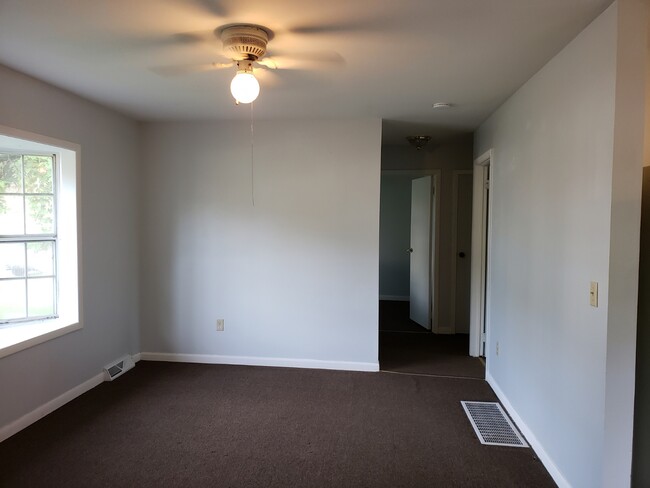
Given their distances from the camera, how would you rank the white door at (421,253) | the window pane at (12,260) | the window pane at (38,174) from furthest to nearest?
the white door at (421,253) < the window pane at (38,174) < the window pane at (12,260)

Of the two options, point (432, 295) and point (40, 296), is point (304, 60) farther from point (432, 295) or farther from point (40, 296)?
point (432, 295)

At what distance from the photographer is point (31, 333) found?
2967mm

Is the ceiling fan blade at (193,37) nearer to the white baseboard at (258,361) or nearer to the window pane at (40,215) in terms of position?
the window pane at (40,215)

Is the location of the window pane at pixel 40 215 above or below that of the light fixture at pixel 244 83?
below

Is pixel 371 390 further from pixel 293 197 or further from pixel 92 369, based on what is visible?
pixel 92 369

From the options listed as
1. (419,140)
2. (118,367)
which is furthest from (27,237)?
(419,140)

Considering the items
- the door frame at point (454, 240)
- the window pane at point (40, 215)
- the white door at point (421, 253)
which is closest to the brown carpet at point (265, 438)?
the window pane at point (40, 215)

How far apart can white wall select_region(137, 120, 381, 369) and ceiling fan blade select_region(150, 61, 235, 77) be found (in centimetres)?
138

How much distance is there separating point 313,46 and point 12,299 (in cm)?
285

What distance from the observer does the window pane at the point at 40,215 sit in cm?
321

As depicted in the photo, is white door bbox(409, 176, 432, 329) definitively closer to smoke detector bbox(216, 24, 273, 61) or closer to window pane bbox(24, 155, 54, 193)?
smoke detector bbox(216, 24, 273, 61)

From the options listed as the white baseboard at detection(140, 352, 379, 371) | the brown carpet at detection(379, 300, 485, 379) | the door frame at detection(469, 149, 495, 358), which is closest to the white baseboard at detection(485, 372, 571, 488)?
the brown carpet at detection(379, 300, 485, 379)

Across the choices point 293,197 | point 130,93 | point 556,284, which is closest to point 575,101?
point 556,284

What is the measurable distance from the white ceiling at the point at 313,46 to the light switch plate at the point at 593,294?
1183mm
